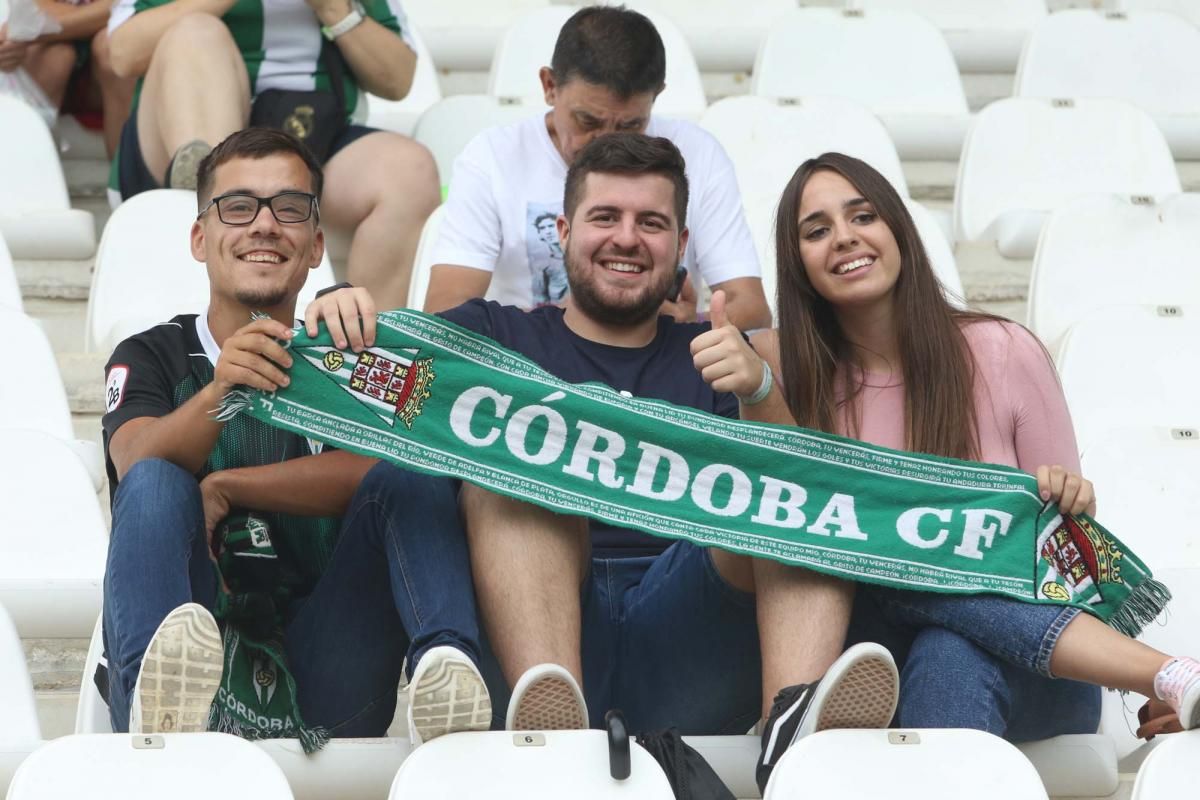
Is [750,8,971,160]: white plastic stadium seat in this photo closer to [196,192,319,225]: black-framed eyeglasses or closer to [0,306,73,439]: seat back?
[0,306,73,439]: seat back

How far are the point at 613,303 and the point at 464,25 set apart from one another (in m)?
2.57

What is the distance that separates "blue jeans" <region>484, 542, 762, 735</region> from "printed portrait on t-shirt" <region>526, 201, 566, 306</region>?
0.77 m

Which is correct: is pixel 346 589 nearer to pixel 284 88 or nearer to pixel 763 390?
pixel 763 390

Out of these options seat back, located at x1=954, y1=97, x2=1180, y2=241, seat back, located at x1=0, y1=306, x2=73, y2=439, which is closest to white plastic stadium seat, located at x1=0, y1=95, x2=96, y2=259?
seat back, located at x1=0, y1=306, x2=73, y2=439

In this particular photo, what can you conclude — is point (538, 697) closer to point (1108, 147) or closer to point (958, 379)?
point (958, 379)

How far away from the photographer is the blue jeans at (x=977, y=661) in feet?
6.89

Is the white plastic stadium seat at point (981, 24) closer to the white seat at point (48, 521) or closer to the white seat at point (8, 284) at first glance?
the white seat at point (8, 284)

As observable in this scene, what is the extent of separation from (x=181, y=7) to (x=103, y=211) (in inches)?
25.4

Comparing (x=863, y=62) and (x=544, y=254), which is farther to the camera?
(x=863, y=62)

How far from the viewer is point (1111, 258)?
3.49 meters

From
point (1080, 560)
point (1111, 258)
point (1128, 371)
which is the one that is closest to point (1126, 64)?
point (1111, 258)

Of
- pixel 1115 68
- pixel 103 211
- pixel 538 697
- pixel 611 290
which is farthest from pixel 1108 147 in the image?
pixel 538 697

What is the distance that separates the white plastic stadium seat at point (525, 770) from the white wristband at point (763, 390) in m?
0.52

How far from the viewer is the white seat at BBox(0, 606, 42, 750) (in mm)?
2162
